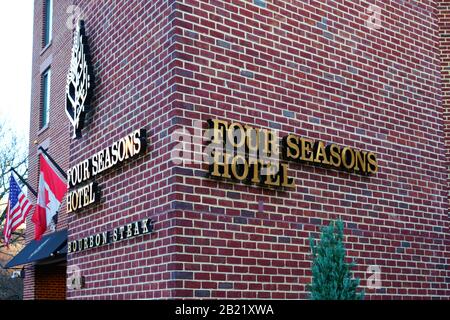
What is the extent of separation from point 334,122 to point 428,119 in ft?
6.46

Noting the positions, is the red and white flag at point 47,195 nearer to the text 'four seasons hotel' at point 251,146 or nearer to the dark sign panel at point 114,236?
the text 'four seasons hotel' at point 251,146

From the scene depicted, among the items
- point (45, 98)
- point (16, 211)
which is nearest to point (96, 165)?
point (16, 211)

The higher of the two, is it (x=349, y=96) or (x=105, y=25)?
(x=105, y=25)

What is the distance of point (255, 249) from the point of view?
6.65 m

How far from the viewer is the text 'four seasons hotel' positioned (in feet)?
21.1

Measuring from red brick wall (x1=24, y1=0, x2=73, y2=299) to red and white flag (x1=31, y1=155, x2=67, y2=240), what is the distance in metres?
6.97

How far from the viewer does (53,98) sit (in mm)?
21250

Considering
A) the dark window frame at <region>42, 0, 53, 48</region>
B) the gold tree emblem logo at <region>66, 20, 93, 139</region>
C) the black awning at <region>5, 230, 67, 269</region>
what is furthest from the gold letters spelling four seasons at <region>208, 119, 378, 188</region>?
the dark window frame at <region>42, 0, 53, 48</region>

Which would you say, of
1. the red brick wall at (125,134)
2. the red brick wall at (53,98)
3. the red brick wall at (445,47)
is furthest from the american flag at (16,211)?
the red brick wall at (445,47)

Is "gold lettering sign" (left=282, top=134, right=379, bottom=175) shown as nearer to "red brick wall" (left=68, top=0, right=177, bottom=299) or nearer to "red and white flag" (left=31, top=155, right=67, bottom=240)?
"red brick wall" (left=68, top=0, right=177, bottom=299)
